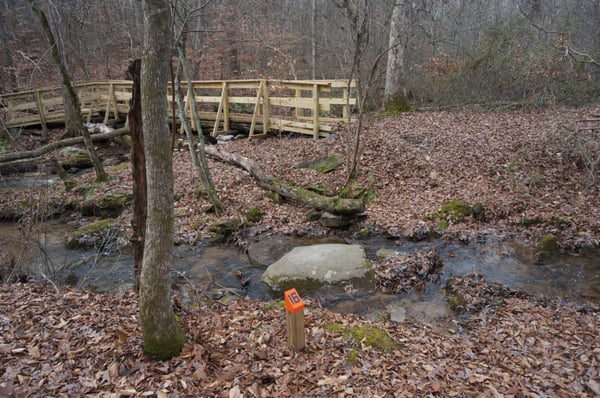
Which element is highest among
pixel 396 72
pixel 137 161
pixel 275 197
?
pixel 396 72

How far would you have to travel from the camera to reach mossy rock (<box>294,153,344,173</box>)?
9625 millimetres

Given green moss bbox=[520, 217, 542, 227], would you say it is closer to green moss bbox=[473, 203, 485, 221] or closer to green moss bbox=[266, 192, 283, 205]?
green moss bbox=[473, 203, 485, 221]

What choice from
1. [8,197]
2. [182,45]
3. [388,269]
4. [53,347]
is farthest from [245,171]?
[53,347]

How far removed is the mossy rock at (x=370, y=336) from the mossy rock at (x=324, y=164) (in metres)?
5.79

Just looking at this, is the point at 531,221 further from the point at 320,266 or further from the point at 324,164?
the point at 324,164

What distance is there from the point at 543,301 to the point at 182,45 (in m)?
7.40

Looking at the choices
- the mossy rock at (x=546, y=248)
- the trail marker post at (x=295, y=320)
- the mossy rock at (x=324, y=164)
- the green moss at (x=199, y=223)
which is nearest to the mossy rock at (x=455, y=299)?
the mossy rock at (x=546, y=248)

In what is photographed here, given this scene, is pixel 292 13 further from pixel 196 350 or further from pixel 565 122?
pixel 196 350

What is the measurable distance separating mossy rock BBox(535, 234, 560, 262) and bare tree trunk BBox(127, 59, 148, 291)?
6021 millimetres

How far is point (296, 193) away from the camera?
28.2ft

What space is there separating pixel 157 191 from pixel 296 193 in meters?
5.75

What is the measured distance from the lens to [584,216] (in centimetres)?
695

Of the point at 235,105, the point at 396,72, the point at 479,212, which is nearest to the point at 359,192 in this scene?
the point at 479,212

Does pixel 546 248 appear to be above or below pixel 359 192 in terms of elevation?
below
